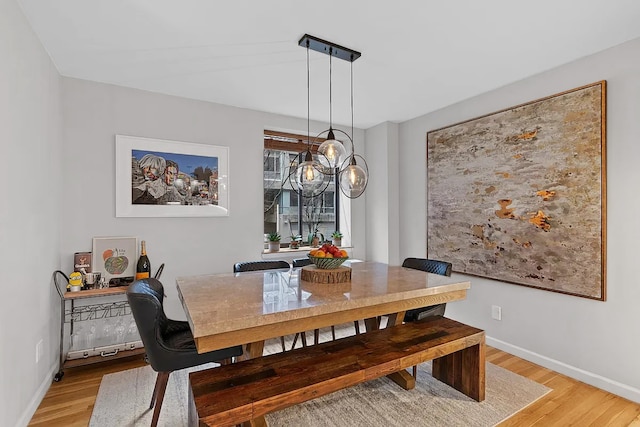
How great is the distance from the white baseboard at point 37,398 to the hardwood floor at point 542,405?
0.11ft

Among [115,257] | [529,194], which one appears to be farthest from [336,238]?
[115,257]

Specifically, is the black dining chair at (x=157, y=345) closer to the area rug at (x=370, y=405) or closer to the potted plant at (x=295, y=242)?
the area rug at (x=370, y=405)

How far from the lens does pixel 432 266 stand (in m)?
2.87

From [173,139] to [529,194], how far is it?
342 cm

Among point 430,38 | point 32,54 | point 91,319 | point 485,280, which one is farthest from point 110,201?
point 485,280

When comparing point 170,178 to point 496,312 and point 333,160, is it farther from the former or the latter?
point 496,312

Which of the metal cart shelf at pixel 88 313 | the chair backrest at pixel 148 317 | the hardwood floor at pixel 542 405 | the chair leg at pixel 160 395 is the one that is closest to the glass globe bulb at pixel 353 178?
the chair backrest at pixel 148 317

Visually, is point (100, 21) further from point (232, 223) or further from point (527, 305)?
point (527, 305)

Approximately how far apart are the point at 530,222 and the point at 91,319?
13.2 feet

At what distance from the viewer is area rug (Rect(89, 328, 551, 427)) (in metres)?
2.08

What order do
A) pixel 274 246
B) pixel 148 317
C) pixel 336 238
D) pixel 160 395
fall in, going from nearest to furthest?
1. pixel 148 317
2. pixel 160 395
3. pixel 274 246
4. pixel 336 238

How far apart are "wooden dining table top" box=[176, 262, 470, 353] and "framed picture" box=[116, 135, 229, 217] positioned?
4.06 ft

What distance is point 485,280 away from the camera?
3.30 meters

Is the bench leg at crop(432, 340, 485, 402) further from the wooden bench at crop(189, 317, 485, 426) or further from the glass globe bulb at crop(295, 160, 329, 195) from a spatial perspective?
the glass globe bulb at crop(295, 160, 329, 195)
